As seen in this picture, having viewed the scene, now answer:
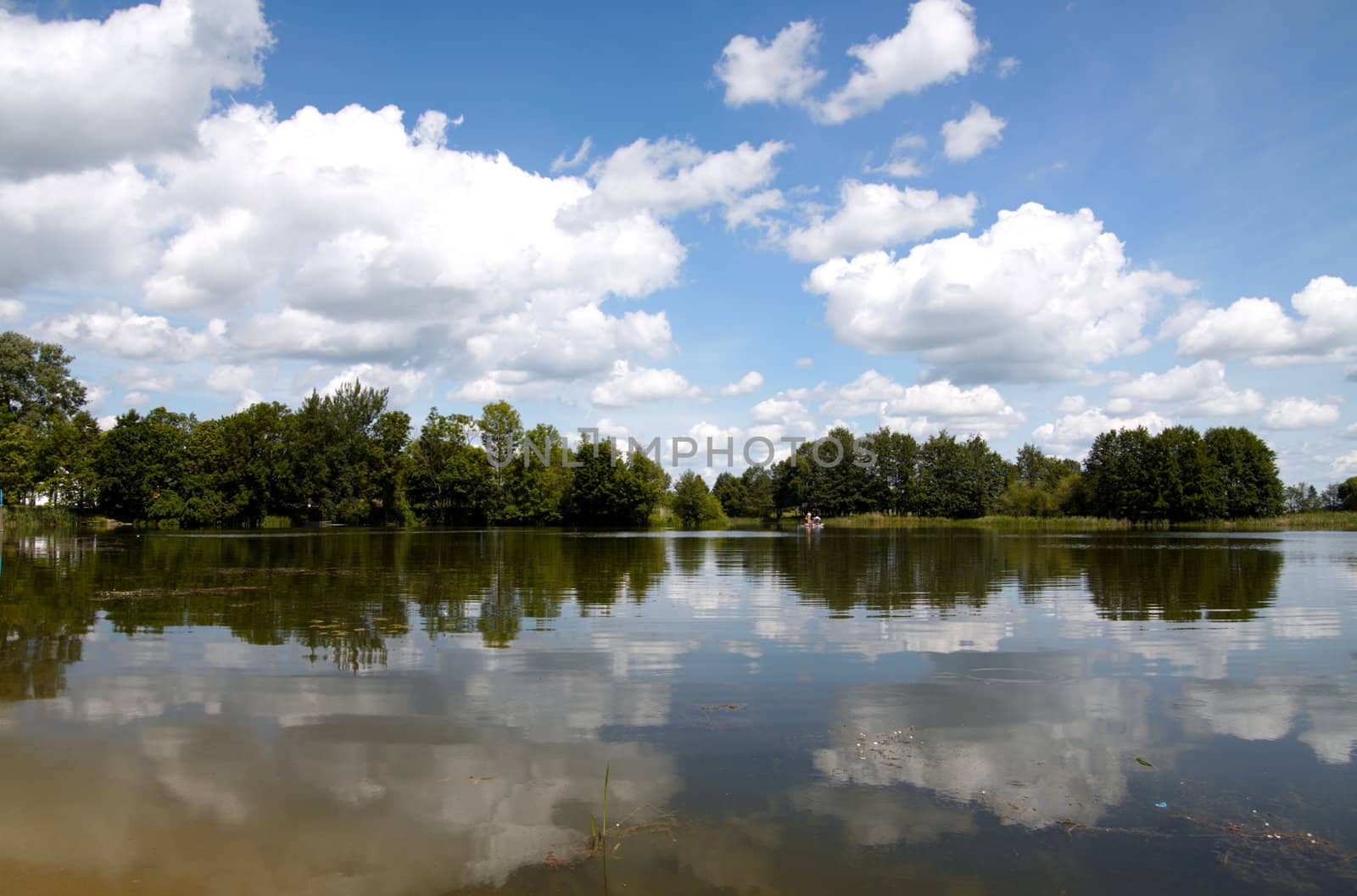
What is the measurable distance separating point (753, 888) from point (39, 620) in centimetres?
1412

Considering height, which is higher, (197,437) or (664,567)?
(197,437)

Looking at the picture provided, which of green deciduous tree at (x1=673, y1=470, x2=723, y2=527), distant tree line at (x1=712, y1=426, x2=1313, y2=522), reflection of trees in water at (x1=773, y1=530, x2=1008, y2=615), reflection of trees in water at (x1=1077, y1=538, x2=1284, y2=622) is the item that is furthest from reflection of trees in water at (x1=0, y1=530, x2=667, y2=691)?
green deciduous tree at (x1=673, y1=470, x2=723, y2=527)

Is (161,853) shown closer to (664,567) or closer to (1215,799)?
(1215,799)

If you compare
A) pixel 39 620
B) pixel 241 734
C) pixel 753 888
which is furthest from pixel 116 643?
pixel 753 888

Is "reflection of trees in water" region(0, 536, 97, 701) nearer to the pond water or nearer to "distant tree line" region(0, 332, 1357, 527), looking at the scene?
the pond water

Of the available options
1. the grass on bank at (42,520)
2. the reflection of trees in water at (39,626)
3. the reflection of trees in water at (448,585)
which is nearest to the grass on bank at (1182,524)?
the reflection of trees in water at (448,585)

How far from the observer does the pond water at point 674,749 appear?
192 inches

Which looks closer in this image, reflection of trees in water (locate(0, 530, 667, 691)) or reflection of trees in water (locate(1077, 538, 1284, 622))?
reflection of trees in water (locate(0, 530, 667, 691))

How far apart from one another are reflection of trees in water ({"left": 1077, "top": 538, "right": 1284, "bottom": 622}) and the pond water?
0.56 m

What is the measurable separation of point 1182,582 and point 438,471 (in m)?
76.5

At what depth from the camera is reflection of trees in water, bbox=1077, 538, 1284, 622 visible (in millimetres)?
16031

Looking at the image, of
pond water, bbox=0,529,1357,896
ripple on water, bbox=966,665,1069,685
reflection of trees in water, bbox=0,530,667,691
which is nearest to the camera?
pond water, bbox=0,529,1357,896

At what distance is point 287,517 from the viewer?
3086 inches

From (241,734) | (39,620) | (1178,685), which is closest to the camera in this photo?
(241,734)
